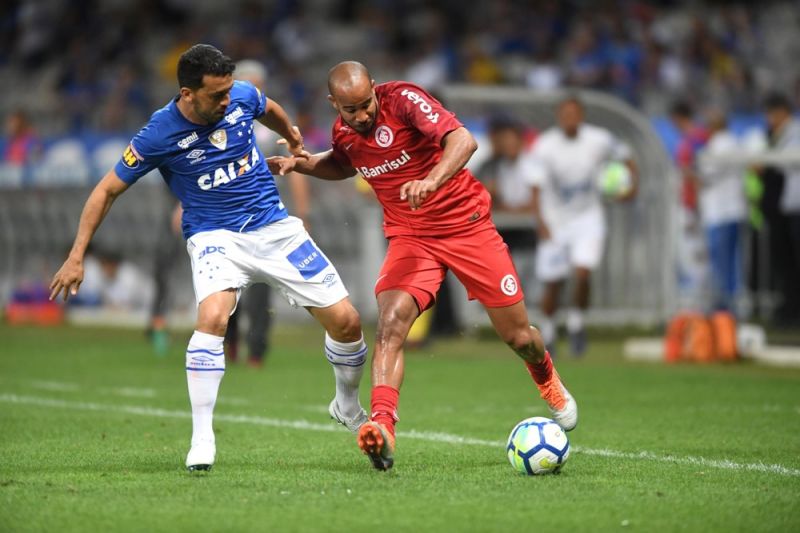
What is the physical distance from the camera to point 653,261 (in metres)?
16.5

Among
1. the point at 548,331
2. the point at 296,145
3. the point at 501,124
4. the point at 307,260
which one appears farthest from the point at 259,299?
the point at 307,260

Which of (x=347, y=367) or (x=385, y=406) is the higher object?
(x=347, y=367)

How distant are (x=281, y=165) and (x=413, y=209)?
3.29 feet

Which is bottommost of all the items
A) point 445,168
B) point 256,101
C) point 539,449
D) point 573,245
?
point 539,449

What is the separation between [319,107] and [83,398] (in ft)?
40.2

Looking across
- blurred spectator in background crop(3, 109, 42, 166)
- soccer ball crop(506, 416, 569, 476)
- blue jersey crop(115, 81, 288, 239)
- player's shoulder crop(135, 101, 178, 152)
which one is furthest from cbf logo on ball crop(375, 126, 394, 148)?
blurred spectator in background crop(3, 109, 42, 166)

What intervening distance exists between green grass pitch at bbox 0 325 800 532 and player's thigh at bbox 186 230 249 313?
91 cm

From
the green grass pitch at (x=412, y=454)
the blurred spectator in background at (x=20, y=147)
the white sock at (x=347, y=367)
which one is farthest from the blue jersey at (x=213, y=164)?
the blurred spectator in background at (x=20, y=147)

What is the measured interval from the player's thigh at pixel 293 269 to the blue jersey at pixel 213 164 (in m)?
0.11

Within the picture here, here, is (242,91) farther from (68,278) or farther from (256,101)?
(68,278)

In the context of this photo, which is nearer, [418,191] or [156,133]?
[418,191]

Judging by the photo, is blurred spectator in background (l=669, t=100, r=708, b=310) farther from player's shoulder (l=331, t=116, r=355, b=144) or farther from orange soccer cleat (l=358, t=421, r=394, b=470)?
orange soccer cleat (l=358, t=421, r=394, b=470)

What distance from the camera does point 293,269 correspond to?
7.45 meters

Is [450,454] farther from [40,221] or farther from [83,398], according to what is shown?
[40,221]
